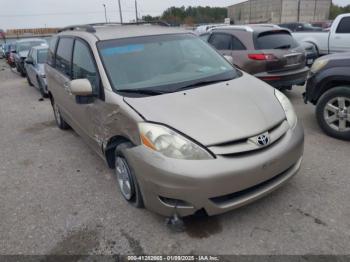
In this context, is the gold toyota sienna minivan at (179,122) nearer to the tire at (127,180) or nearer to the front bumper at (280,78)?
the tire at (127,180)

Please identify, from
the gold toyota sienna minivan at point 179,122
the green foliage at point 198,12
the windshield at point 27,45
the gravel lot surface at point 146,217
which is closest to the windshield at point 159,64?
the gold toyota sienna minivan at point 179,122

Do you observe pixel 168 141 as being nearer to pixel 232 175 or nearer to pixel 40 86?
pixel 232 175

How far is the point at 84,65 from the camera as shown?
12.1 ft

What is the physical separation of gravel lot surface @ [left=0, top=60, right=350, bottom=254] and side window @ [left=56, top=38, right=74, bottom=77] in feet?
4.38

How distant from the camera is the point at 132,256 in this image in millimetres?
2518

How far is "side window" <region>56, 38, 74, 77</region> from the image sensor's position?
4274mm

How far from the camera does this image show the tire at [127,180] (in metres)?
2.86

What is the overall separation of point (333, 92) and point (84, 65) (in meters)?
3.48

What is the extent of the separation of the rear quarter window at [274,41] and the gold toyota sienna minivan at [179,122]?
288 centimetres

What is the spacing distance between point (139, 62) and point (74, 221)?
179cm

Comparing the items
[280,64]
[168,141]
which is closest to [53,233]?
[168,141]

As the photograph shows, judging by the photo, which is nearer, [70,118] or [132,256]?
[132,256]

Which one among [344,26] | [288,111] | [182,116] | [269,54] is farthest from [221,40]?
[182,116]

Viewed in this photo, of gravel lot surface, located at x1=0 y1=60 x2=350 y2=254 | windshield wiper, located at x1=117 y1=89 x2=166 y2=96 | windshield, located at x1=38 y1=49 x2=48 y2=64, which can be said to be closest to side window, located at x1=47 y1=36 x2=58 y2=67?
gravel lot surface, located at x1=0 y1=60 x2=350 y2=254
